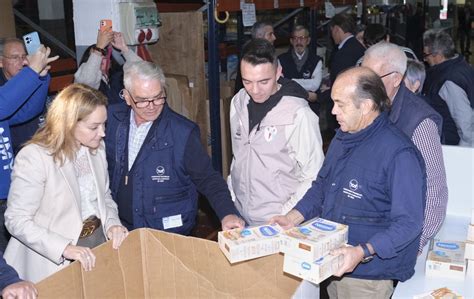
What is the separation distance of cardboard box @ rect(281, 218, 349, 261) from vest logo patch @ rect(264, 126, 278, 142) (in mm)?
690

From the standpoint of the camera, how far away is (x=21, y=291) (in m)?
1.79

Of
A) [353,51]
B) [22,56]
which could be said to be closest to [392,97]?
[22,56]

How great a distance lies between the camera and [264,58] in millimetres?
2504

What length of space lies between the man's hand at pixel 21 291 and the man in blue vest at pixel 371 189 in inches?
37.6

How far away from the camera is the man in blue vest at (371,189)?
1917 millimetres

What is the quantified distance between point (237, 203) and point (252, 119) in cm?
45

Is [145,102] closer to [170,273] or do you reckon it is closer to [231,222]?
[231,222]

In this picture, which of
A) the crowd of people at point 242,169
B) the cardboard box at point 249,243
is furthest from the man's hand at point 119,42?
the cardboard box at point 249,243

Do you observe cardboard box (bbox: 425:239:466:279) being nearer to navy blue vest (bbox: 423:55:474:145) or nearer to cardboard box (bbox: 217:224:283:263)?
cardboard box (bbox: 217:224:283:263)

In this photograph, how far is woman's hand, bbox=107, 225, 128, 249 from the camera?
2.14 metres

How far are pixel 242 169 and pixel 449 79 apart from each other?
2.15 metres

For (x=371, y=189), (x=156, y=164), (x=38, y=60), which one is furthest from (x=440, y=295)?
(x=38, y=60)

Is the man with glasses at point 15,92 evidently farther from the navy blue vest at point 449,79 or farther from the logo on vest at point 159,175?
the navy blue vest at point 449,79

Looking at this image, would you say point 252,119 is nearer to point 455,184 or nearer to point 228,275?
point 228,275
